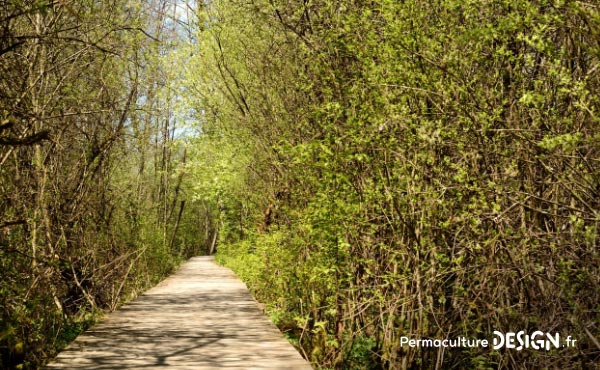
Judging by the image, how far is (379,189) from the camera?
7.62m

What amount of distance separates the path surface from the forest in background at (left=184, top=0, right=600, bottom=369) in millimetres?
1108

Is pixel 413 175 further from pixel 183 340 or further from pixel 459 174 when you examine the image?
pixel 183 340

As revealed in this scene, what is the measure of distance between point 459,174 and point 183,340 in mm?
5404

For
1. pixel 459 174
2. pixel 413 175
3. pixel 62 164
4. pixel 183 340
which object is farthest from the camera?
pixel 62 164

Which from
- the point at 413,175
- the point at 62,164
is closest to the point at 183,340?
the point at 62,164

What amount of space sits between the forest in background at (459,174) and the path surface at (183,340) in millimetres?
1108

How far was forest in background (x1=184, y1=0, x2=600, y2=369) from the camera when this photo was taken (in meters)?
6.34

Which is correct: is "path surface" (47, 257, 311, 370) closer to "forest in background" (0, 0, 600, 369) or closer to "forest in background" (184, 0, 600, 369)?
"forest in background" (0, 0, 600, 369)

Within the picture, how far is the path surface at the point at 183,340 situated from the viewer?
8.59m

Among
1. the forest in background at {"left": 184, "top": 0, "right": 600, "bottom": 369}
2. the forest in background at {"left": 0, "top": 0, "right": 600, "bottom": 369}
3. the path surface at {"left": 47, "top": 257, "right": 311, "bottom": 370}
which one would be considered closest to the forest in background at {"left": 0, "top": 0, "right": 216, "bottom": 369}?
the forest in background at {"left": 0, "top": 0, "right": 600, "bottom": 369}

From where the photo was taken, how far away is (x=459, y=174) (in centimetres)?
661

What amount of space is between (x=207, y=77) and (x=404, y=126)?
14.5m

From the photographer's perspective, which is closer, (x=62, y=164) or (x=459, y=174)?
(x=459, y=174)

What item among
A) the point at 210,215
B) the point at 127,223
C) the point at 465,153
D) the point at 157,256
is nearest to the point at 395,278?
the point at 465,153
